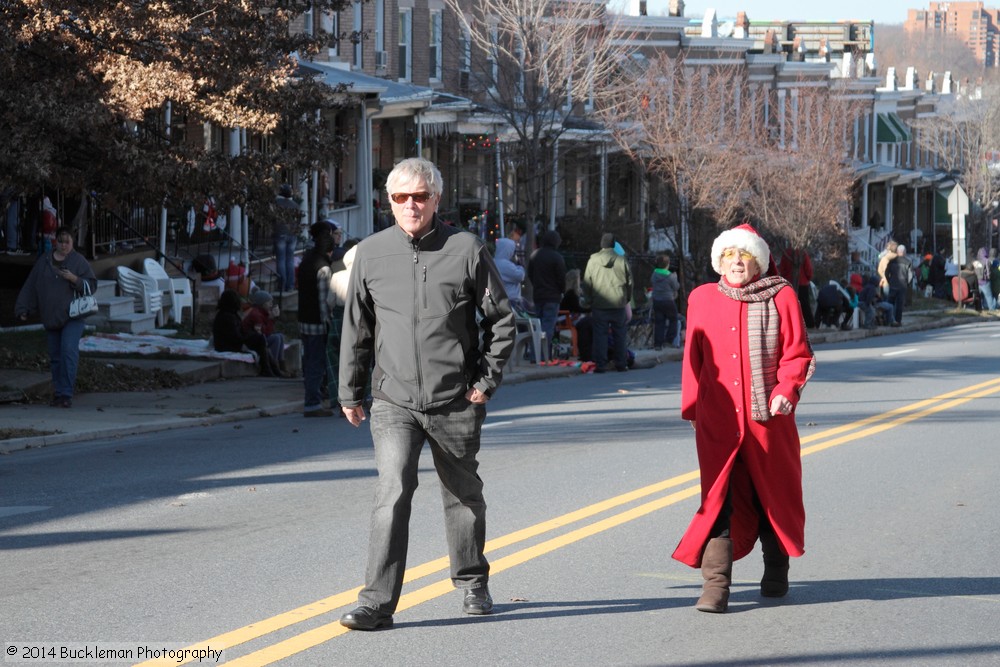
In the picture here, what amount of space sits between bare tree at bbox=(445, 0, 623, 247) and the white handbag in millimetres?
12231

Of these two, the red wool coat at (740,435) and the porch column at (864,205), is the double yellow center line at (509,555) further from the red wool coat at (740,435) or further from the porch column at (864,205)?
the porch column at (864,205)

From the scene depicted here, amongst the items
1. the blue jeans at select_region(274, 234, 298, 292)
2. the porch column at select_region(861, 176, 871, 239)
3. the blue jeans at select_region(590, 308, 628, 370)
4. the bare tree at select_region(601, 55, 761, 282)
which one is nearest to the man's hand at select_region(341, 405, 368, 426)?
the blue jeans at select_region(590, 308, 628, 370)

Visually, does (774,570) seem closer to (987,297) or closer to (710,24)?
(987,297)

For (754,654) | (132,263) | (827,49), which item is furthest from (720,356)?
(827,49)

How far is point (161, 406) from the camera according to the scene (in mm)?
14898

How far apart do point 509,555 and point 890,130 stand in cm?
5808

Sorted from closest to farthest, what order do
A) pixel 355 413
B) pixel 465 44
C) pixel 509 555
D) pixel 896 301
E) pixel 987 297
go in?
pixel 355 413 → pixel 509 555 → pixel 465 44 → pixel 896 301 → pixel 987 297

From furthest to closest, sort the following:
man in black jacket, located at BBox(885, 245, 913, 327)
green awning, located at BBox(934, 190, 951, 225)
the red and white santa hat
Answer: green awning, located at BBox(934, 190, 951, 225) → man in black jacket, located at BBox(885, 245, 913, 327) → the red and white santa hat

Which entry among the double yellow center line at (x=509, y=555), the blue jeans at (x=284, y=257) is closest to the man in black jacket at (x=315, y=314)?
the double yellow center line at (x=509, y=555)

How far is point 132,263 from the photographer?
22922 mm

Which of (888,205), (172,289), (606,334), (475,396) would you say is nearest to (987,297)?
(888,205)

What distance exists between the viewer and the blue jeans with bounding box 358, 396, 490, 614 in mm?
6012

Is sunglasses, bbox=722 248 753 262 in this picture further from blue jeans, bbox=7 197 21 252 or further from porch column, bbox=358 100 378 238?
porch column, bbox=358 100 378 238

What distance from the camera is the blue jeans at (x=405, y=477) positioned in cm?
601
